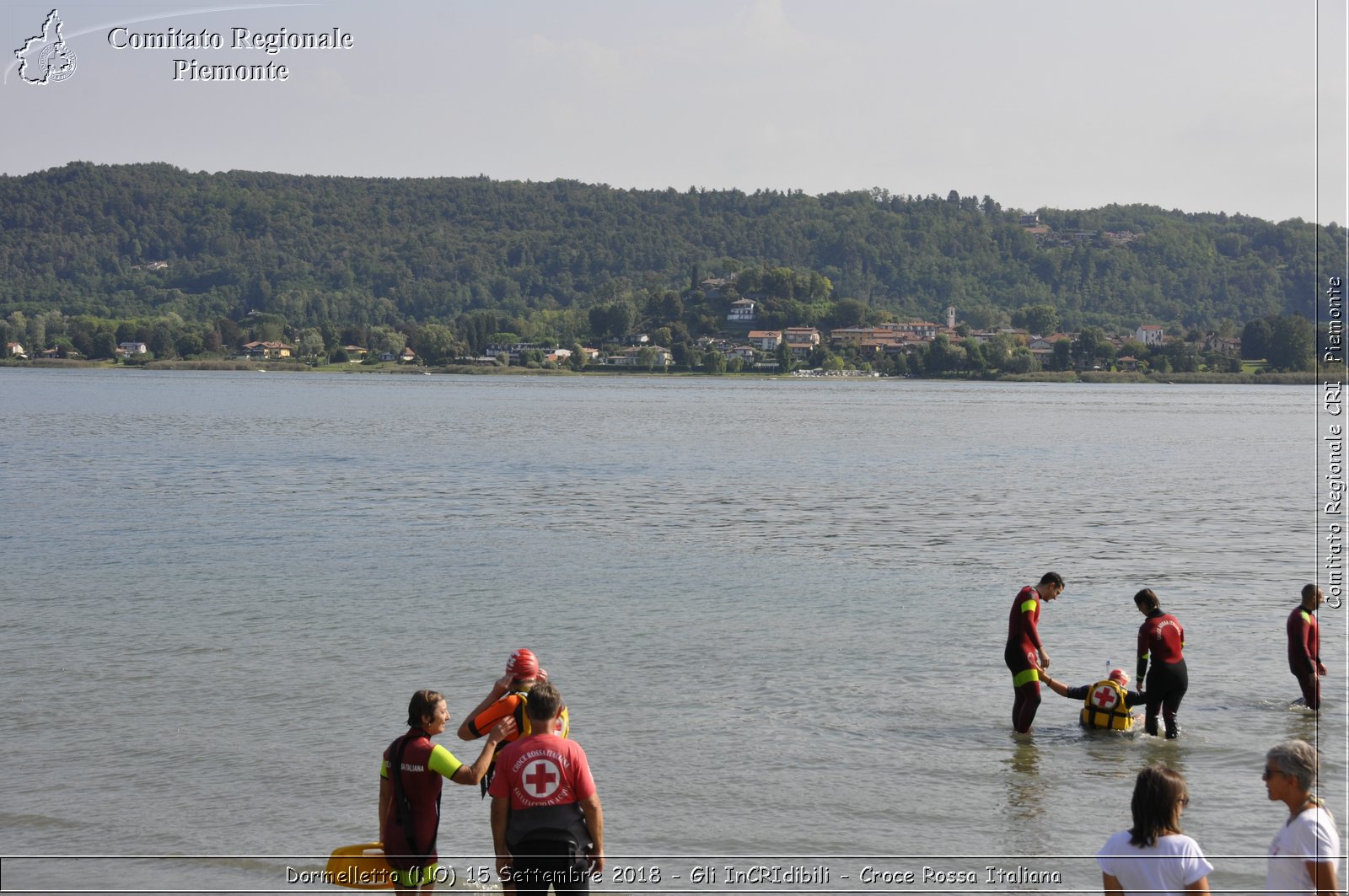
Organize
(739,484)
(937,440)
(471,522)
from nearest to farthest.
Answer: (471,522) → (739,484) → (937,440)

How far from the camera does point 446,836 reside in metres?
10.1

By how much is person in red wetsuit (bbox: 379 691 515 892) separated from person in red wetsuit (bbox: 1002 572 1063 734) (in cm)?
622

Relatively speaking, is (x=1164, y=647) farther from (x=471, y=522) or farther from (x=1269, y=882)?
(x=471, y=522)

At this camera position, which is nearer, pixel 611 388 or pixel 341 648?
pixel 341 648

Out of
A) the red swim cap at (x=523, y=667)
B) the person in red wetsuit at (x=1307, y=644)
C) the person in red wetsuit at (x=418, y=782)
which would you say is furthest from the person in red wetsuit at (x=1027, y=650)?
the person in red wetsuit at (x=418, y=782)

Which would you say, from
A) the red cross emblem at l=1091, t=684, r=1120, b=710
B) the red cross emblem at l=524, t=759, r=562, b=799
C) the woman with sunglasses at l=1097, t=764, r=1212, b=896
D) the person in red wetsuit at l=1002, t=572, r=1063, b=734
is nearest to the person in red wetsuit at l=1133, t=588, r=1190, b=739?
the red cross emblem at l=1091, t=684, r=1120, b=710

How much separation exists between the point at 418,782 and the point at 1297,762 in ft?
14.6

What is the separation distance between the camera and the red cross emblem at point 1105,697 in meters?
12.6

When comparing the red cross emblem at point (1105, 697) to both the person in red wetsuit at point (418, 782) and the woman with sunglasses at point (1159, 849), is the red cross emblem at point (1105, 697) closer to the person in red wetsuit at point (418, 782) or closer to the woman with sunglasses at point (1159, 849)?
the woman with sunglasses at point (1159, 849)

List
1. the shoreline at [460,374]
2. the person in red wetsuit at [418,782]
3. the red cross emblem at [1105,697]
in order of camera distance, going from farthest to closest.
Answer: the shoreline at [460,374] < the red cross emblem at [1105,697] < the person in red wetsuit at [418,782]

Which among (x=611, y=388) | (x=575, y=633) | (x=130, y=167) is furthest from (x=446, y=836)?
(x=130, y=167)

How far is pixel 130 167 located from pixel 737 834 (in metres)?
202

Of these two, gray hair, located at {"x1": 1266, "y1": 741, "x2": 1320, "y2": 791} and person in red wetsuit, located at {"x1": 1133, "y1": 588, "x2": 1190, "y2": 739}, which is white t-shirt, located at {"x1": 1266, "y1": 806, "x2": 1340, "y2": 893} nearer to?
gray hair, located at {"x1": 1266, "y1": 741, "x2": 1320, "y2": 791}

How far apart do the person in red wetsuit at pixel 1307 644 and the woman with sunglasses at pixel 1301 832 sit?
24.0ft
